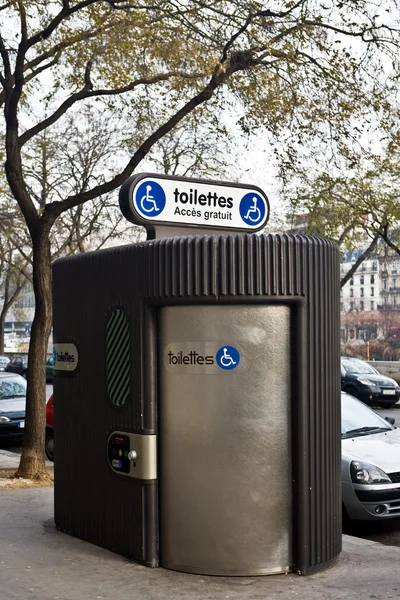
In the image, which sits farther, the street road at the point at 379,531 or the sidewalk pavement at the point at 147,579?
the street road at the point at 379,531

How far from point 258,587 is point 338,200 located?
21.5m

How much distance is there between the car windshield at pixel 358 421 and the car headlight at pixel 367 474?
3.44 feet

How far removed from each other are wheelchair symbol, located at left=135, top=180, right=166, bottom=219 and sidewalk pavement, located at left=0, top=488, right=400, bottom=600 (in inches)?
114

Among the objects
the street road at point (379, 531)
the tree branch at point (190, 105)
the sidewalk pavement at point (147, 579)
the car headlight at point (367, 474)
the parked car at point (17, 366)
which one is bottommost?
the street road at point (379, 531)

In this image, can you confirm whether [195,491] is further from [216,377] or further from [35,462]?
[35,462]

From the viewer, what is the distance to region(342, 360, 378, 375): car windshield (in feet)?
85.0

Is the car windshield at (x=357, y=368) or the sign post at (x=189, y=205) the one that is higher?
the sign post at (x=189, y=205)

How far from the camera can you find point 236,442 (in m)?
6.48

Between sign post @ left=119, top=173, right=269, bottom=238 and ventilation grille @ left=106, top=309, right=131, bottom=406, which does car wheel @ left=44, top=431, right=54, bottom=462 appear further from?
sign post @ left=119, top=173, right=269, bottom=238

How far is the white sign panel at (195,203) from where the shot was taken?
23.5 ft

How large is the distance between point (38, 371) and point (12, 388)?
733 cm

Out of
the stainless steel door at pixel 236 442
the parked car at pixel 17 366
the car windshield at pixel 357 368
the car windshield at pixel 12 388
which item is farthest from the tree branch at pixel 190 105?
the parked car at pixel 17 366

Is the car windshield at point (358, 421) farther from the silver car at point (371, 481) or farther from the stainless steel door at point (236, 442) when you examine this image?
the stainless steel door at point (236, 442)

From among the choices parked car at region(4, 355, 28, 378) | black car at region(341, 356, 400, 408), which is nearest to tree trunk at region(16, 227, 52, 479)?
black car at region(341, 356, 400, 408)
